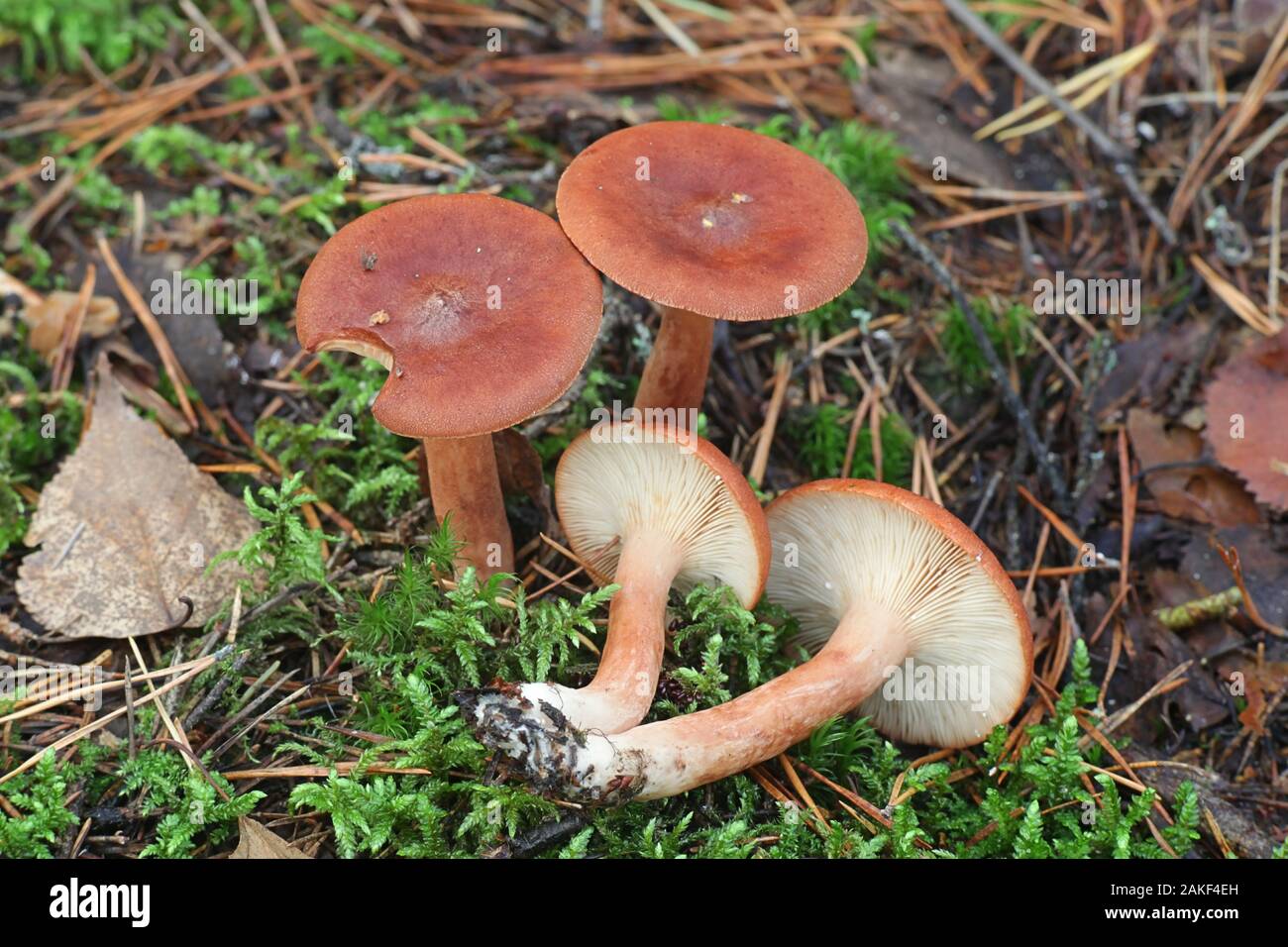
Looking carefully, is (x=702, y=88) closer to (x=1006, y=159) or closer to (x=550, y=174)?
(x=550, y=174)

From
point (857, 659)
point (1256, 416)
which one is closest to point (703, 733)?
point (857, 659)

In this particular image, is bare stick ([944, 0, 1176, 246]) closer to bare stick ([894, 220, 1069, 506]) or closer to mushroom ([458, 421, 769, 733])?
bare stick ([894, 220, 1069, 506])

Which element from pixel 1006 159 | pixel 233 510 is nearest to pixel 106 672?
pixel 233 510

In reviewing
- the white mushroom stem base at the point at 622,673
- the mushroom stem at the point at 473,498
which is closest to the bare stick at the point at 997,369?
the white mushroom stem base at the point at 622,673

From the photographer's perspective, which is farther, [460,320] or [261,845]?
[460,320]

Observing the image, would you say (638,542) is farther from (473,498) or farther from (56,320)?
(56,320)

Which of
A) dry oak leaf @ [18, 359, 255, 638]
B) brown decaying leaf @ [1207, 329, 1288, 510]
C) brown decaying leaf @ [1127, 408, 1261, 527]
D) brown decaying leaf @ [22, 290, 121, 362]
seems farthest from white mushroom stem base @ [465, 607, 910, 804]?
brown decaying leaf @ [22, 290, 121, 362]
